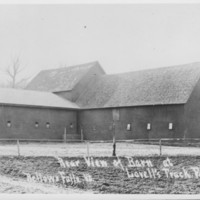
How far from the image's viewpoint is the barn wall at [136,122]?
1323 inches

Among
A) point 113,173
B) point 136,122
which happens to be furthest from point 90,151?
point 136,122

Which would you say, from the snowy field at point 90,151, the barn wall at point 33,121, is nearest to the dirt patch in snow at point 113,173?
the snowy field at point 90,151

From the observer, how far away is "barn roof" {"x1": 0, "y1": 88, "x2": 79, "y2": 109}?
35750mm

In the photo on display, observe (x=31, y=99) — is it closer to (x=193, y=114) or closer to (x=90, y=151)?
(x=90, y=151)

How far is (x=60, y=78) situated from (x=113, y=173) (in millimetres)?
31588

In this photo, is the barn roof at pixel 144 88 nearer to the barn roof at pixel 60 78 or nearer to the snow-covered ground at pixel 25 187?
the barn roof at pixel 60 78

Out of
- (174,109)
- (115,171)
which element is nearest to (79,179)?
(115,171)

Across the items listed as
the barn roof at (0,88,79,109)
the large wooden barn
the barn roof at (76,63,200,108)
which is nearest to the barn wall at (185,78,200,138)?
the large wooden barn

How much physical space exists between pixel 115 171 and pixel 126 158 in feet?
6.21

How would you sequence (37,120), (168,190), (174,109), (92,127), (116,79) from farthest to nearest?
(116,79), (92,127), (37,120), (174,109), (168,190)

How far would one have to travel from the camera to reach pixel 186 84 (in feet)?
114

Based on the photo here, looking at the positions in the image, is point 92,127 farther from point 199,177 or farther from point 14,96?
point 199,177

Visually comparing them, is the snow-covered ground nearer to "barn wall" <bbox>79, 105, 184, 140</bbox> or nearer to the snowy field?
the snowy field

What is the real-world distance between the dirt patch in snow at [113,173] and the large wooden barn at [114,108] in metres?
13.6
